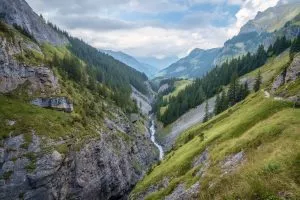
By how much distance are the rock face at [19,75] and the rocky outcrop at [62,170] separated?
21292mm

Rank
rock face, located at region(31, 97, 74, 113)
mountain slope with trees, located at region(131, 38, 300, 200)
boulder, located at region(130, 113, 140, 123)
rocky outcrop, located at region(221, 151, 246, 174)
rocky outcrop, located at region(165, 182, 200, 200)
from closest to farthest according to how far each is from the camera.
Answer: mountain slope with trees, located at region(131, 38, 300, 200) < rocky outcrop, located at region(221, 151, 246, 174) < rocky outcrop, located at region(165, 182, 200, 200) < rock face, located at region(31, 97, 74, 113) < boulder, located at region(130, 113, 140, 123)

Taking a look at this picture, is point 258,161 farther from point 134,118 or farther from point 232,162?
point 134,118

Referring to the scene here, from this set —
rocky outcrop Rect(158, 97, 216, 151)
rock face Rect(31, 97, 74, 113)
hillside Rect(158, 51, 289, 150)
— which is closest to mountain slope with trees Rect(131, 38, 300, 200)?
rock face Rect(31, 97, 74, 113)

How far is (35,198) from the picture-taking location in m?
64.0

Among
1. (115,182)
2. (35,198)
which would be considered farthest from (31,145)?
(115,182)

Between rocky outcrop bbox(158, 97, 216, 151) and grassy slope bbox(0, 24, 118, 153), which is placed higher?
grassy slope bbox(0, 24, 118, 153)

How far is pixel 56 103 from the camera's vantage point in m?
93.9

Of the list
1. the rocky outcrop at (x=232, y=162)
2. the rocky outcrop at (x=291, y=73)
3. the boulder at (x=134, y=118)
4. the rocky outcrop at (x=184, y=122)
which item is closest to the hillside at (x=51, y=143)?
the rocky outcrop at (x=184, y=122)

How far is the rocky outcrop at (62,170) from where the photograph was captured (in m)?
64.6

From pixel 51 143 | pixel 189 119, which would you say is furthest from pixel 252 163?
pixel 189 119

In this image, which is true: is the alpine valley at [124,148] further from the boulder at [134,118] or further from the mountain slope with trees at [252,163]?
the boulder at [134,118]

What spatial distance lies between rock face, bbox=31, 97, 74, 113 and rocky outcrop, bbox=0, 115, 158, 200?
1277cm

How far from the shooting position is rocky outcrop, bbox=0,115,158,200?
2542 inches

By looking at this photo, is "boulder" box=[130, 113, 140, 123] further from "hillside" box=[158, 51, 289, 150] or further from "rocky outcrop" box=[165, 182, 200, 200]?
"rocky outcrop" box=[165, 182, 200, 200]
